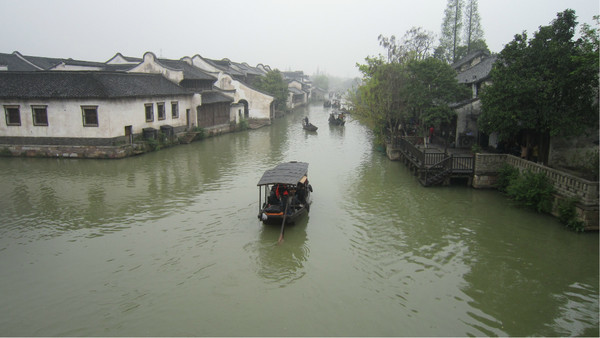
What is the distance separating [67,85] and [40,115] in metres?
2.54

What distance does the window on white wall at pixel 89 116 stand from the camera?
80.8 feet

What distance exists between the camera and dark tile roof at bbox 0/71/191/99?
24516mm

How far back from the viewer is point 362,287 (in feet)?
33.0

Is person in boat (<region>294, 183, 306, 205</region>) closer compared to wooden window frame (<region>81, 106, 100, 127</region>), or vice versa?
person in boat (<region>294, 183, 306, 205</region>)

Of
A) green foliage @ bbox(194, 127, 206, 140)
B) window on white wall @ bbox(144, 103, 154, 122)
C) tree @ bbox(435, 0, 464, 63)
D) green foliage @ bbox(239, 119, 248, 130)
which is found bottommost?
green foliage @ bbox(194, 127, 206, 140)

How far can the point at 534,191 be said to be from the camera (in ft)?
48.1

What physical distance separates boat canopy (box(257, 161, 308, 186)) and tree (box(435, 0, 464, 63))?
140 ft

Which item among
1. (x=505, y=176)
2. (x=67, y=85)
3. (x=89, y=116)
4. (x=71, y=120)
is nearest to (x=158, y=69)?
(x=67, y=85)

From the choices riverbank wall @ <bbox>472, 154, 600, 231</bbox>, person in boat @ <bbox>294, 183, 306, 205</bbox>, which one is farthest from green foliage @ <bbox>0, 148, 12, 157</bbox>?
riverbank wall @ <bbox>472, 154, 600, 231</bbox>

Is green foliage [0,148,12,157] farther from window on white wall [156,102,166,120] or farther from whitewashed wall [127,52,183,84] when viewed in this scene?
whitewashed wall [127,52,183,84]

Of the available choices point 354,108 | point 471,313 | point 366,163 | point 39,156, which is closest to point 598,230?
point 471,313

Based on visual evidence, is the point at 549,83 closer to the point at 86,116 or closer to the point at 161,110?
the point at 86,116

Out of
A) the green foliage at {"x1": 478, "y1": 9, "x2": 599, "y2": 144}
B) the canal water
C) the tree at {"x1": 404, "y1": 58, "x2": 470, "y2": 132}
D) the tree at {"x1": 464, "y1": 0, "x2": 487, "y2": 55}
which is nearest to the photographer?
the canal water

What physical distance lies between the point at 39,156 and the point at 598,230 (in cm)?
2869
